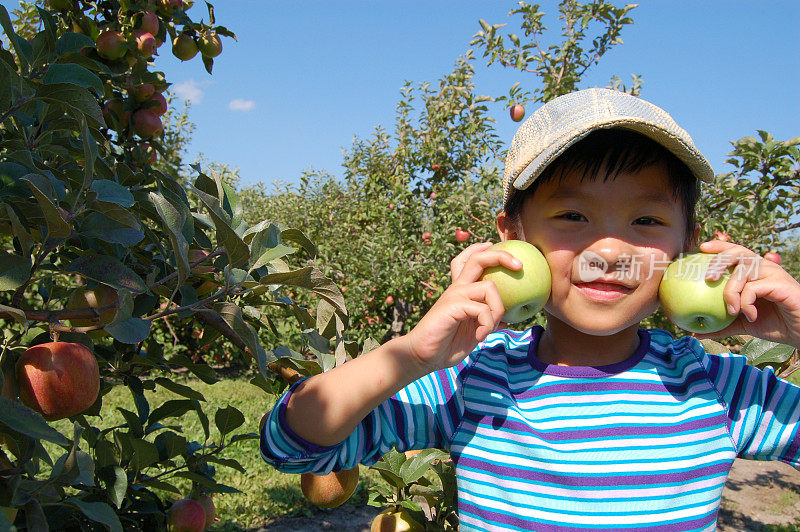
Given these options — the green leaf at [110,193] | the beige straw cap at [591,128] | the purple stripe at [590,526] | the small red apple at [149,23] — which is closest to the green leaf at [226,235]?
the green leaf at [110,193]

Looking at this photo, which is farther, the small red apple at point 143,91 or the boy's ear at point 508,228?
the small red apple at point 143,91

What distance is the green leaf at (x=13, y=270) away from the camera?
0.93 metres

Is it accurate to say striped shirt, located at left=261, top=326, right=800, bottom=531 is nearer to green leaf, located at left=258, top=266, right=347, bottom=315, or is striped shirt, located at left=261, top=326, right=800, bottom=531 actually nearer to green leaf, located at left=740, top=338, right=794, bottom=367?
green leaf, located at left=258, top=266, right=347, bottom=315

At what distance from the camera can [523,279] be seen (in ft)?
3.01

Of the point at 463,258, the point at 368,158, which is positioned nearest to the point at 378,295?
the point at 368,158

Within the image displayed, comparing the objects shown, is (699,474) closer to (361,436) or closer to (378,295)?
(361,436)

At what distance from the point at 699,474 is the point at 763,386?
183mm

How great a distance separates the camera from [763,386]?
37.8 inches

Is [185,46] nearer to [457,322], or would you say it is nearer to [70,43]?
[70,43]

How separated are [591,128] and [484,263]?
0.27 m

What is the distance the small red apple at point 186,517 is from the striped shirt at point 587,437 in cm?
76

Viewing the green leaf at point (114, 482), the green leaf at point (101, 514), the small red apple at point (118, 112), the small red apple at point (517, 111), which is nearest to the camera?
the green leaf at point (101, 514)

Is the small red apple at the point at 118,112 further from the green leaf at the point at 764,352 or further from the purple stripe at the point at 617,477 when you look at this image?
the green leaf at the point at 764,352

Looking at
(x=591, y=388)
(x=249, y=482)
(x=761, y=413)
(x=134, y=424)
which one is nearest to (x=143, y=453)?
(x=134, y=424)
